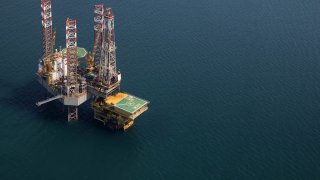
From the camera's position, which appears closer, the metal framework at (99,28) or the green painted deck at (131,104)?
the metal framework at (99,28)

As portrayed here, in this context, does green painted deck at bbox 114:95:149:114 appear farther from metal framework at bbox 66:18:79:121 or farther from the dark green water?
metal framework at bbox 66:18:79:121

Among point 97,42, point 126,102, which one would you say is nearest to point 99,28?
point 97,42

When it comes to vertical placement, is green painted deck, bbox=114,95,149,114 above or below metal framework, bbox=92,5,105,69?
below

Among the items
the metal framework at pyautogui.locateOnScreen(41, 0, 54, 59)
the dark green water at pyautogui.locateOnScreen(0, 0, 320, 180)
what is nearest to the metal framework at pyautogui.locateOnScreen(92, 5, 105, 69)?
the metal framework at pyautogui.locateOnScreen(41, 0, 54, 59)

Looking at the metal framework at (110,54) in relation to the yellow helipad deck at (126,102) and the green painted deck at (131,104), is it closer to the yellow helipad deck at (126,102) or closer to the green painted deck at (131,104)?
the yellow helipad deck at (126,102)

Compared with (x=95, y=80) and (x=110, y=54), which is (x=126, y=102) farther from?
(x=110, y=54)

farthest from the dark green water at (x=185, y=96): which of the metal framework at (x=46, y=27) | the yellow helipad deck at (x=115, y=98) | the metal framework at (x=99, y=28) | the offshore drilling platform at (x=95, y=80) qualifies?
the metal framework at (x=46, y=27)

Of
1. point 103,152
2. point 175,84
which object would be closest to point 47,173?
point 103,152

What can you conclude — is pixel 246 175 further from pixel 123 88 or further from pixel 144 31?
pixel 144 31
